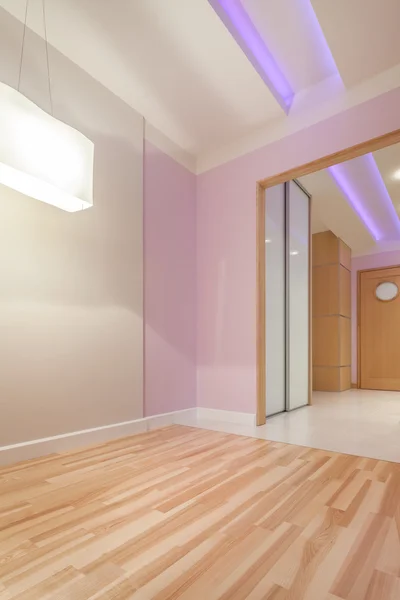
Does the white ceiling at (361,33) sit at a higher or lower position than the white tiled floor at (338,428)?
higher

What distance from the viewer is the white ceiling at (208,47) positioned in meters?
2.21

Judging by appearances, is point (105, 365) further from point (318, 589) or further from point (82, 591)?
point (318, 589)

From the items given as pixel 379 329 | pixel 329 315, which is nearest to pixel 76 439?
pixel 329 315

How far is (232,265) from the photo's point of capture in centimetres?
343

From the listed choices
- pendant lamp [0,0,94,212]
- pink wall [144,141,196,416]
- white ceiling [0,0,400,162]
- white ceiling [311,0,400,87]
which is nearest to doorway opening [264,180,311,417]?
pink wall [144,141,196,416]

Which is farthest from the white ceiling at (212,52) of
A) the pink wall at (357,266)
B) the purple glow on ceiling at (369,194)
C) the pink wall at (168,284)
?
the pink wall at (357,266)

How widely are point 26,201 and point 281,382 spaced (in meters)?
2.90

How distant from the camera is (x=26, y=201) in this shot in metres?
2.25

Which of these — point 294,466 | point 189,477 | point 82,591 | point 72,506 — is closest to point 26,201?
point 72,506

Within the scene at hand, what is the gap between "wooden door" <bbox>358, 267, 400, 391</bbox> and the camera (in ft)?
21.0

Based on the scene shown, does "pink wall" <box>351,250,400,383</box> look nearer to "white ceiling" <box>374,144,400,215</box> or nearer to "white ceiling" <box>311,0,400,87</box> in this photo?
"white ceiling" <box>374,144,400,215</box>

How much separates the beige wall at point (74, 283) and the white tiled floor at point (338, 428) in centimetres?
102

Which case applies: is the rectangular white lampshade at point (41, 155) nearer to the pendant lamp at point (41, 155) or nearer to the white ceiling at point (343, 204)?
the pendant lamp at point (41, 155)

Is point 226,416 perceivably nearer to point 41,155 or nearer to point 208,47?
point 41,155
